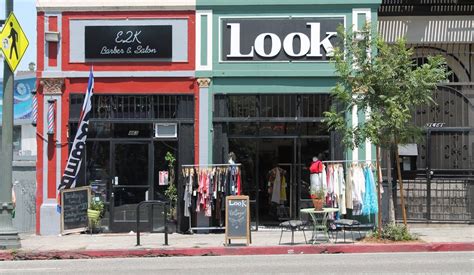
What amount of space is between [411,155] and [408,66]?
13.9 feet

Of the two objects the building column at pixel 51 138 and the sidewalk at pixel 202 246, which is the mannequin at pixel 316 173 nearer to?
the sidewalk at pixel 202 246

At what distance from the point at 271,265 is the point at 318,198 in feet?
13.1

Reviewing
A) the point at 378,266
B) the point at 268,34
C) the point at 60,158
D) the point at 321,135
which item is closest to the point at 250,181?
the point at 321,135

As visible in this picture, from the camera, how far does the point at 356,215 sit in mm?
16391

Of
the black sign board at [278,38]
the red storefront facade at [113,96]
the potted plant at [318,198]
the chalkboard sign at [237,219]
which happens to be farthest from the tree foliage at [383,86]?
the red storefront facade at [113,96]

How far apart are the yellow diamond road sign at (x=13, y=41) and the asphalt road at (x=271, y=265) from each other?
4.75 metres

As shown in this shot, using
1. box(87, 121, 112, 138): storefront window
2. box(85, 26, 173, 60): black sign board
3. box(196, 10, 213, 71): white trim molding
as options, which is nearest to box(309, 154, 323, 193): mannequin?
box(196, 10, 213, 71): white trim molding

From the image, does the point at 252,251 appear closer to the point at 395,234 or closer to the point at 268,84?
the point at 395,234

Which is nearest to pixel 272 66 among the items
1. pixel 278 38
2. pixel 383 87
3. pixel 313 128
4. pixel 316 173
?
pixel 278 38

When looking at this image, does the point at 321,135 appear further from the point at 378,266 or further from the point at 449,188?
the point at 378,266

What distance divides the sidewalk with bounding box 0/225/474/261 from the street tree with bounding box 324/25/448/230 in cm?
155

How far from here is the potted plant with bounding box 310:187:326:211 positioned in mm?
14656

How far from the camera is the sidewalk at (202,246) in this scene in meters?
13.4

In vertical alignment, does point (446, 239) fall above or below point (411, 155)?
below
